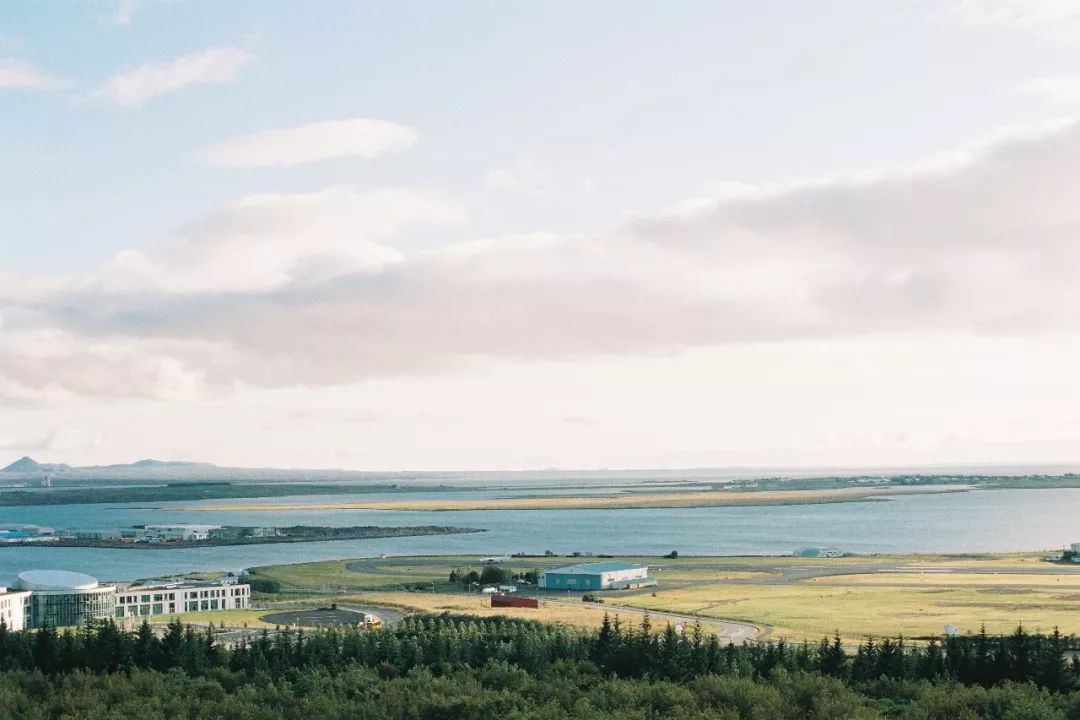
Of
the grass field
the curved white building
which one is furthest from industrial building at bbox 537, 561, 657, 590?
the curved white building

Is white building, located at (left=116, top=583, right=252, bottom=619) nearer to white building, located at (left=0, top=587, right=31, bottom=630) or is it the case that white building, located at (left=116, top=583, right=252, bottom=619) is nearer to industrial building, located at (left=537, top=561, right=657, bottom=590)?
white building, located at (left=0, top=587, right=31, bottom=630)

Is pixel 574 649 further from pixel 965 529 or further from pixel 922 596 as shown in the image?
pixel 965 529

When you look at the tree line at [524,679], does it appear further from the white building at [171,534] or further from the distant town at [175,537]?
the white building at [171,534]

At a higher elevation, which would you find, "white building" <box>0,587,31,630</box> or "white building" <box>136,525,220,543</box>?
"white building" <box>0,587,31,630</box>

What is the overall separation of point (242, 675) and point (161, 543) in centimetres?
14385

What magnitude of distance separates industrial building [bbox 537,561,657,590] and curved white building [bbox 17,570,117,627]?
3613 cm

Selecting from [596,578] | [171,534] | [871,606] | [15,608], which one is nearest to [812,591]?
[871,606]

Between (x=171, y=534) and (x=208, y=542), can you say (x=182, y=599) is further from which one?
(x=171, y=534)

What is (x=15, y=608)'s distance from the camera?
83.4 meters

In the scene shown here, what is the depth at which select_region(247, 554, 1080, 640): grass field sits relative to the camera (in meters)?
76.2

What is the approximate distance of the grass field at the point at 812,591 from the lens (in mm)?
76250

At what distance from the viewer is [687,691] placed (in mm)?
35125

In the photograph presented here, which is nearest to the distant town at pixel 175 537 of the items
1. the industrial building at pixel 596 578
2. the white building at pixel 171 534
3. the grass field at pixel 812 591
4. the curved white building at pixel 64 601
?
the white building at pixel 171 534

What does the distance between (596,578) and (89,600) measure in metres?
40.5
